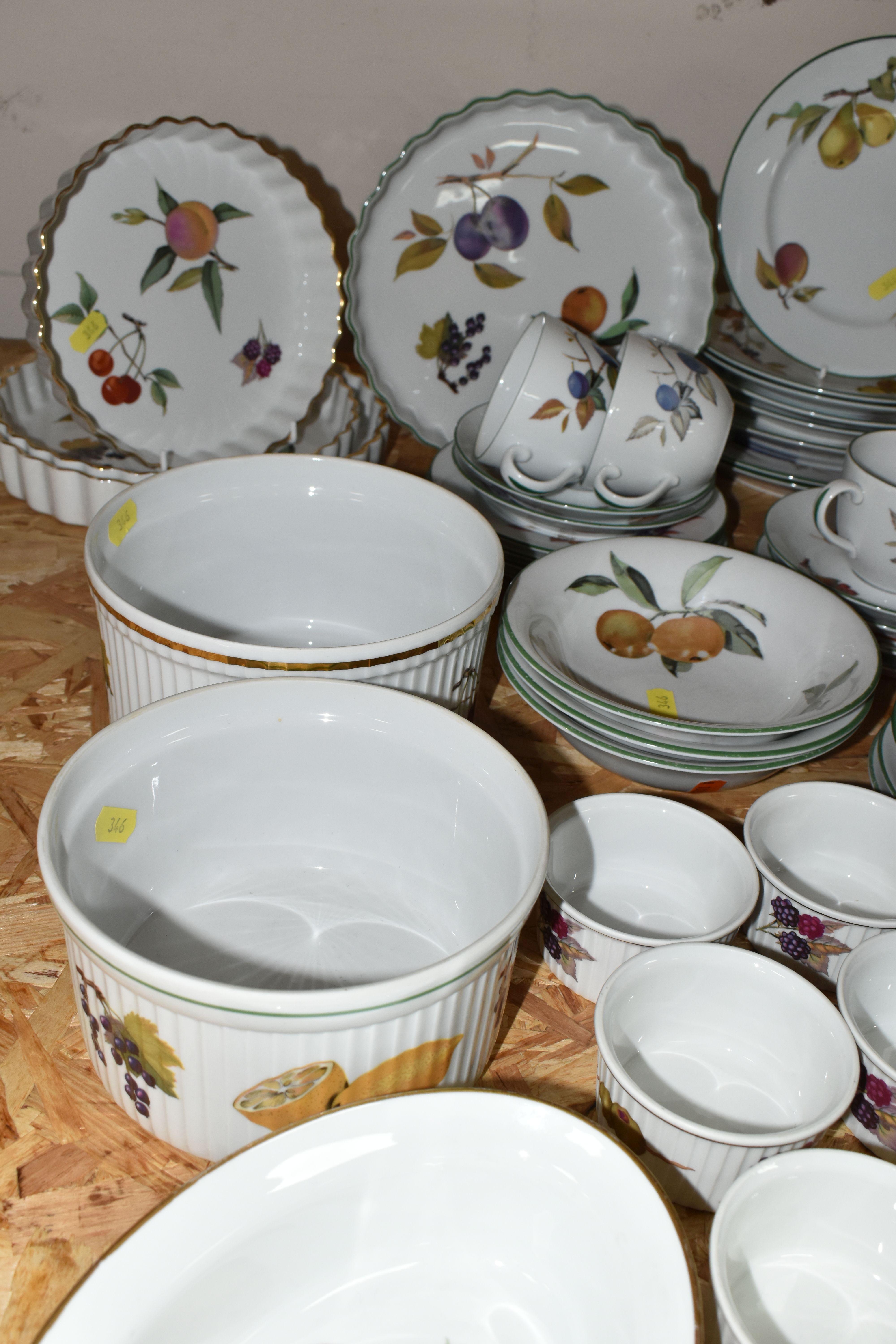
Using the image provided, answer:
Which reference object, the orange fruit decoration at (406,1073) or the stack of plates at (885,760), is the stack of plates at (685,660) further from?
the orange fruit decoration at (406,1073)

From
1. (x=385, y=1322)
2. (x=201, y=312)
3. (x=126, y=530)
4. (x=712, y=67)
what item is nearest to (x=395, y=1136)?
(x=385, y=1322)

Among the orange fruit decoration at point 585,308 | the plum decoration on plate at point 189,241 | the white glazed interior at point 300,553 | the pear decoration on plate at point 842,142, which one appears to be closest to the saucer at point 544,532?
the white glazed interior at point 300,553

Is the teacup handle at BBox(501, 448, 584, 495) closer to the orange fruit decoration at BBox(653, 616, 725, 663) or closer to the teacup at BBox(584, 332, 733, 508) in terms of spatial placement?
the teacup at BBox(584, 332, 733, 508)

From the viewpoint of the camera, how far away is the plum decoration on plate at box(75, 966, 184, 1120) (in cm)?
62

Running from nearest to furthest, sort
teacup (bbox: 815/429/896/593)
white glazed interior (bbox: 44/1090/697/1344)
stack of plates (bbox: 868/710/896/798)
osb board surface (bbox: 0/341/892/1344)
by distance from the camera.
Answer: white glazed interior (bbox: 44/1090/697/1344)
osb board surface (bbox: 0/341/892/1344)
stack of plates (bbox: 868/710/896/798)
teacup (bbox: 815/429/896/593)

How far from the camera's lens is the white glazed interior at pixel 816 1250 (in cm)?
62

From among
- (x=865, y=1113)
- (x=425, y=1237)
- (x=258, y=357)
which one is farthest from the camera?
(x=258, y=357)

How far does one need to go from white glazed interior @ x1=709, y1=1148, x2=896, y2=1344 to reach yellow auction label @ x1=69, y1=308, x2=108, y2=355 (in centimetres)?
107

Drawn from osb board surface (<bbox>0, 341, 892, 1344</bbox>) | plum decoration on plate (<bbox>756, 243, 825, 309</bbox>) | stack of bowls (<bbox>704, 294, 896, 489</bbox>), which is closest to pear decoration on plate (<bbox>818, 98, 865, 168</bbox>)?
plum decoration on plate (<bbox>756, 243, 825, 309</bbox>)

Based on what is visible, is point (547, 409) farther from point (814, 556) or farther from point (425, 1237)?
point (425, 1237)

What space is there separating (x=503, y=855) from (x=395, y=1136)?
0.22 metres

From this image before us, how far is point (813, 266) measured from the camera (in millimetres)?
1394

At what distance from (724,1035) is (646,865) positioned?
0.18 m

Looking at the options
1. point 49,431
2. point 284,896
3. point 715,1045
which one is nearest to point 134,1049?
point 284,896
